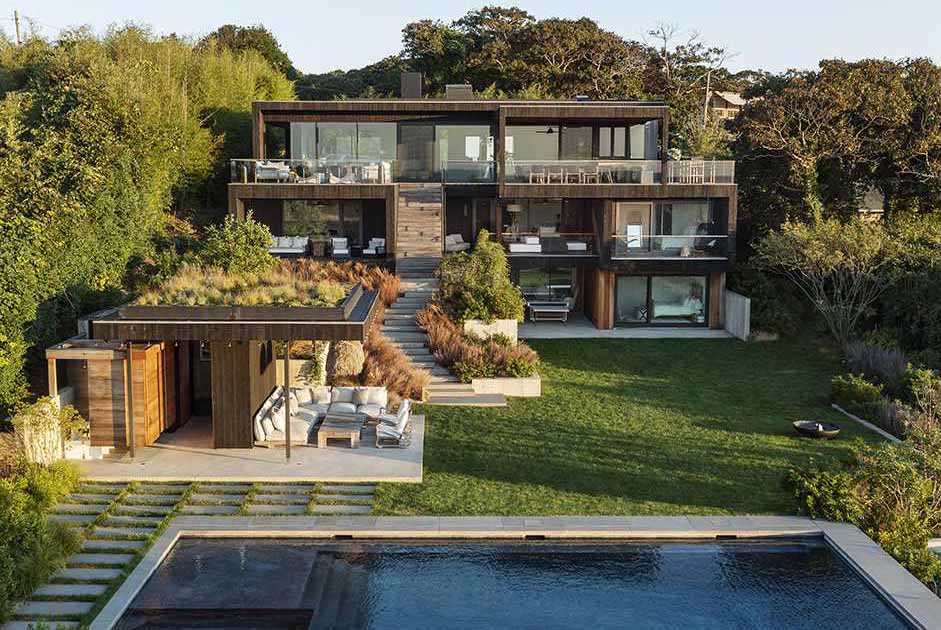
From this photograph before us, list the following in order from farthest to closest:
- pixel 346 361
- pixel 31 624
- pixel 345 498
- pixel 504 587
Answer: pixel 346 361, pixel 345 498, pixel 504 587, pixel 31 624

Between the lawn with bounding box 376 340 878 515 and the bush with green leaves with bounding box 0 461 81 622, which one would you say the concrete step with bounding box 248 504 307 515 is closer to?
the lawn with bounding box 376 340 878 515

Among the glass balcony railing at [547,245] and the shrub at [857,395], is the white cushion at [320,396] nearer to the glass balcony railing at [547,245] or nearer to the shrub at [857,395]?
the glass balcony railing at [547,245]

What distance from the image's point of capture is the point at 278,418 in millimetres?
16578

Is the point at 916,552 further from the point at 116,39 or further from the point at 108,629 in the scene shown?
the point at 116,39

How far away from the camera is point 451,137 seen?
31359mm

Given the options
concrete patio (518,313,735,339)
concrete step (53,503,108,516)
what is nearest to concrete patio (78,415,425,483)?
concrete step (53,503,108,516)

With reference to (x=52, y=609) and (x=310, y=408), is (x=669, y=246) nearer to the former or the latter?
(x=310, y=408)

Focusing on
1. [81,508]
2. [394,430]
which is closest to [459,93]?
[394,430]

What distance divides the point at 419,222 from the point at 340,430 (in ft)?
43.0

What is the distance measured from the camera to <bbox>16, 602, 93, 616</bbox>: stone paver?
10.5 m

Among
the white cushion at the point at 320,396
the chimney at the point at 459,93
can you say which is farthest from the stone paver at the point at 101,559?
the chimney at the point at 459,93

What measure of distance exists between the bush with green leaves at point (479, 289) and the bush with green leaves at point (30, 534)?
11.1 meters

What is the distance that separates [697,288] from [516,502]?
1595cm

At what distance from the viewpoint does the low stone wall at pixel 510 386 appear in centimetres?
2080
